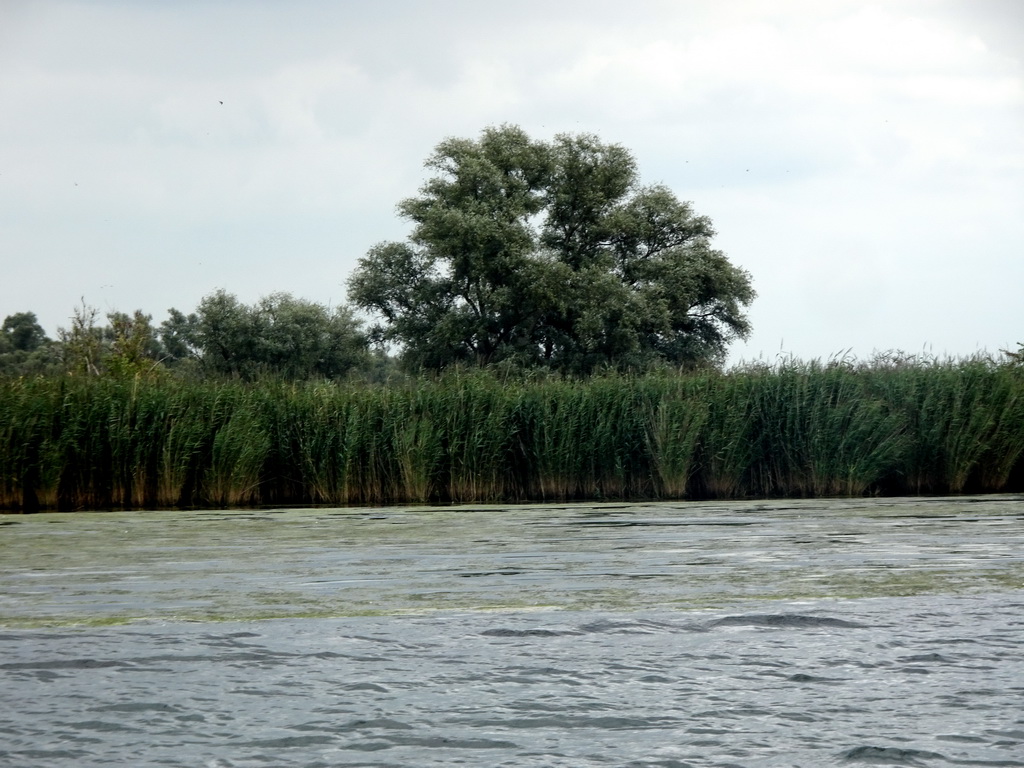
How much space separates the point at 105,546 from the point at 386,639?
4664mm

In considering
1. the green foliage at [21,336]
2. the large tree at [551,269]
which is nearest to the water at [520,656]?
the large tree at [551,269]

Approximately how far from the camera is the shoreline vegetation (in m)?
14.8

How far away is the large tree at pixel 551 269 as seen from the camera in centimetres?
3509

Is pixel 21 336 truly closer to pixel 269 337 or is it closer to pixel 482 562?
pixel 269 337

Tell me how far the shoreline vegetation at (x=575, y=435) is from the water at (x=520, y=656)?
291 inches

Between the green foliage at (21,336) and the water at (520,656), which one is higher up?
the green foliage at (21,336)

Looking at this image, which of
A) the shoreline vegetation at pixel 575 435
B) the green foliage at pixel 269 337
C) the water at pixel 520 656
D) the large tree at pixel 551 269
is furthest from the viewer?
the green foliage at pixel 269 337

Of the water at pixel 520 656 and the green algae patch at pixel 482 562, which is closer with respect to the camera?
the water at pixel 520 656

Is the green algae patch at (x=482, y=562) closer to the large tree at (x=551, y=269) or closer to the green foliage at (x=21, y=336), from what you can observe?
the large tree at (x=551, y=269)

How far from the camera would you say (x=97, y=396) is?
14672mm

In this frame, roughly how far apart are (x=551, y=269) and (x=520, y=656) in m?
31.6

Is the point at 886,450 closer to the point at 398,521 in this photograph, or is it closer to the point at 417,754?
the point at 398,521

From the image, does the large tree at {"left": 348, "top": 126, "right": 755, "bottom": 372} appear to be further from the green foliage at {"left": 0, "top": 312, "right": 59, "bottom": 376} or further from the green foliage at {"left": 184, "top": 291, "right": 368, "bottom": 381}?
the green foliage at {"left": 0, "top": 312, "right": 59, "bottom": 376}

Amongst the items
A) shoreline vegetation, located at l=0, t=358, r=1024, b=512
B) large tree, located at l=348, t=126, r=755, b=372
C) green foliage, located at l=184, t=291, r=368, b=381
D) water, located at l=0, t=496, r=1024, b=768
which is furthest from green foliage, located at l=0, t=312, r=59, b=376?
water, located at l=0, t=496, r=1024, b=768
